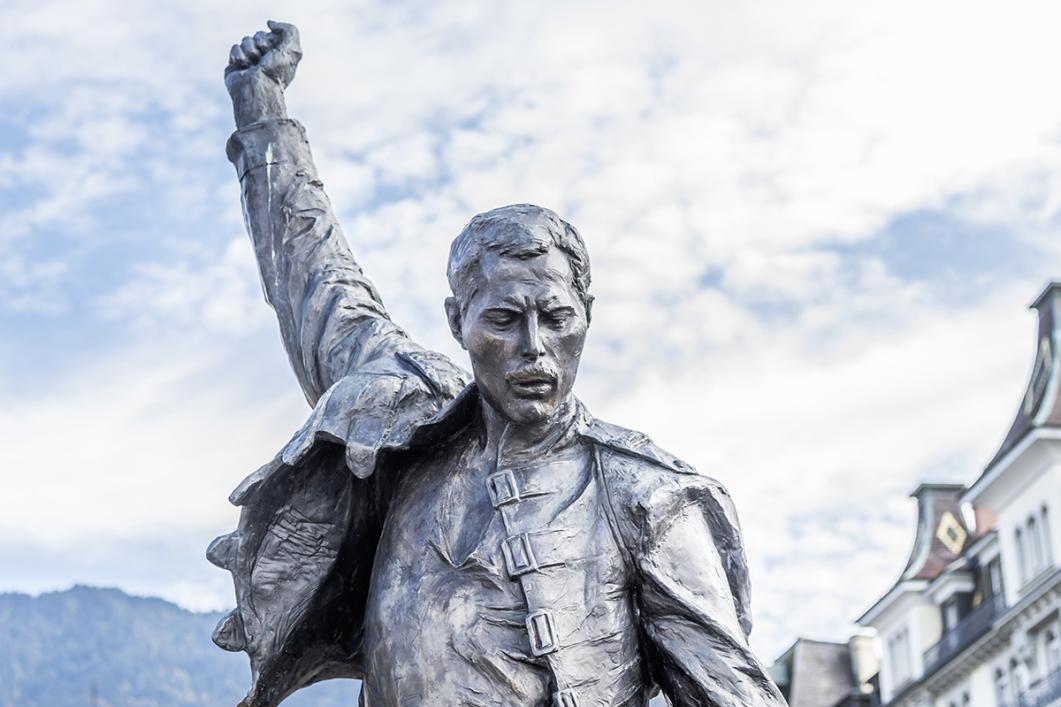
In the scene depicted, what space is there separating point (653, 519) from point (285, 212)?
6.05 ft

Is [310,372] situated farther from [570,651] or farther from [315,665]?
[570,651]

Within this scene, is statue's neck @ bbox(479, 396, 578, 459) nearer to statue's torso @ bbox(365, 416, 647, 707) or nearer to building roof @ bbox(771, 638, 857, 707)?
statue's torso @ bbox(365, 416, 647, 707)

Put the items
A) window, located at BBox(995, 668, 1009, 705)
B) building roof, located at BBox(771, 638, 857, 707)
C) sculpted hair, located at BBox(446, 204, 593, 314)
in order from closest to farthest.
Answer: sculpted hair, located at BBox(446, 204, 593, 314) → window, located at BBox(995, 668, 1009, 705) → building roof, located at BBox(771, 638, 857, 707)

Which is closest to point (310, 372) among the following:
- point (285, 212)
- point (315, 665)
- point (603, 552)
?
point (285, 212)

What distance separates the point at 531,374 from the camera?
4.16 m

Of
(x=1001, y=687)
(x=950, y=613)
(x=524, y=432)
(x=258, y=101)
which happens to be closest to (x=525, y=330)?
(x=524, y=432)

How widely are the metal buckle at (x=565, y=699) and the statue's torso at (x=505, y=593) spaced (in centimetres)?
2

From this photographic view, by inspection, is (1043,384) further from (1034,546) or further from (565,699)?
(565,699)

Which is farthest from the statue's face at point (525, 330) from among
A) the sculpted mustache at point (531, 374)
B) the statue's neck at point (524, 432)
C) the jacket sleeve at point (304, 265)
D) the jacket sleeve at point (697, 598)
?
the jacket sleeve at point (304, 265)

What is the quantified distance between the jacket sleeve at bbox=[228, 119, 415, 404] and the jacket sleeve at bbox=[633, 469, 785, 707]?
3.49 ft

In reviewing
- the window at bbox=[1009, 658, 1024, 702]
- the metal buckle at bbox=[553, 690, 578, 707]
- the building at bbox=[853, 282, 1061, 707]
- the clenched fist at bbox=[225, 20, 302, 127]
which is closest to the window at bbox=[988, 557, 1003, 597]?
the building at bbox=[853, 282, 1061, 707]

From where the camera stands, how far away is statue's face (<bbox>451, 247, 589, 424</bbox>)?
4.15 metres

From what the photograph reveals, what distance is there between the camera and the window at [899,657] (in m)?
52.8

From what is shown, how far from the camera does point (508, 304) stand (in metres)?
4.15
